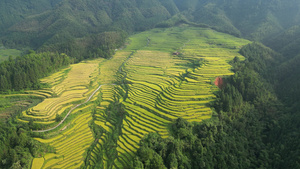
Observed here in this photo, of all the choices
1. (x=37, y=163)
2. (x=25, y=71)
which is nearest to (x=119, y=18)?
(x=25, y=71)

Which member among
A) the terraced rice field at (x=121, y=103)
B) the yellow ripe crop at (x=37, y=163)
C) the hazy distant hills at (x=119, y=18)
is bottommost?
the yellow ripe crop at (x=37, y=163)

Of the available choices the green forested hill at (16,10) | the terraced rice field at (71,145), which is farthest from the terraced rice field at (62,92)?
the green forested hill at (16,10)

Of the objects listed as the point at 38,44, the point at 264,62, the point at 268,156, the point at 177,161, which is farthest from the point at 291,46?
the point at 38,44

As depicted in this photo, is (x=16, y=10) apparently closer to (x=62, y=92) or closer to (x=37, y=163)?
(x=62, y=92)

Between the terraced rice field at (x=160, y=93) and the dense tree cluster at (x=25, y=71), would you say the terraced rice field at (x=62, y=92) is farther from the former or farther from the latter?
the terraced rice field at (x=160, y=93)

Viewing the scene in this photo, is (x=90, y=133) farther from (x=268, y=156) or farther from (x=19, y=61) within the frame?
(x=19, y=61)
